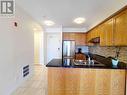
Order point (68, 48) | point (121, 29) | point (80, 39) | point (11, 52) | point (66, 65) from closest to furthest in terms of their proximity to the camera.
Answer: point (121, 29), point (66, 65), point (11, 52), point (68, 48), point (80, 39)

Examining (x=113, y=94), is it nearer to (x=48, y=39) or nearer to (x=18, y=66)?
(x=18, y=66)

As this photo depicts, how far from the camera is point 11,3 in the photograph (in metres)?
3.43

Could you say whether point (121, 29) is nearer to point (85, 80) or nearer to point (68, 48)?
point (85, 80)

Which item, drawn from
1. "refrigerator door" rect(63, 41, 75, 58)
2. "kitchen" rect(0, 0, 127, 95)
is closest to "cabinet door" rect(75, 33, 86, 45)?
"refrigerator door" rect(63, 41, 75, 58)

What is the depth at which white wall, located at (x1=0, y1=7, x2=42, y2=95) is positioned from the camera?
320 centimetres

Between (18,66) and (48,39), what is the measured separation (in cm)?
493

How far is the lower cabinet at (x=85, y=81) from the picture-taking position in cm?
300

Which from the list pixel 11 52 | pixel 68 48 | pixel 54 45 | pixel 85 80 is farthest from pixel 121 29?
pixel 54 45

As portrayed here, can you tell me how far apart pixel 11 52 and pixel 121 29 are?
8.91 ft

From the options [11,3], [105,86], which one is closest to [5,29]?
[11,3]

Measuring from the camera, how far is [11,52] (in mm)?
3650

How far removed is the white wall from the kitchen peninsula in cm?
109

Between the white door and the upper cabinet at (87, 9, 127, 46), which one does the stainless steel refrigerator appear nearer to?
the white door

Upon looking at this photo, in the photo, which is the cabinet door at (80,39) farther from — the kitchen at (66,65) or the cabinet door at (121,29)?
the cabinet door at (121,29)
